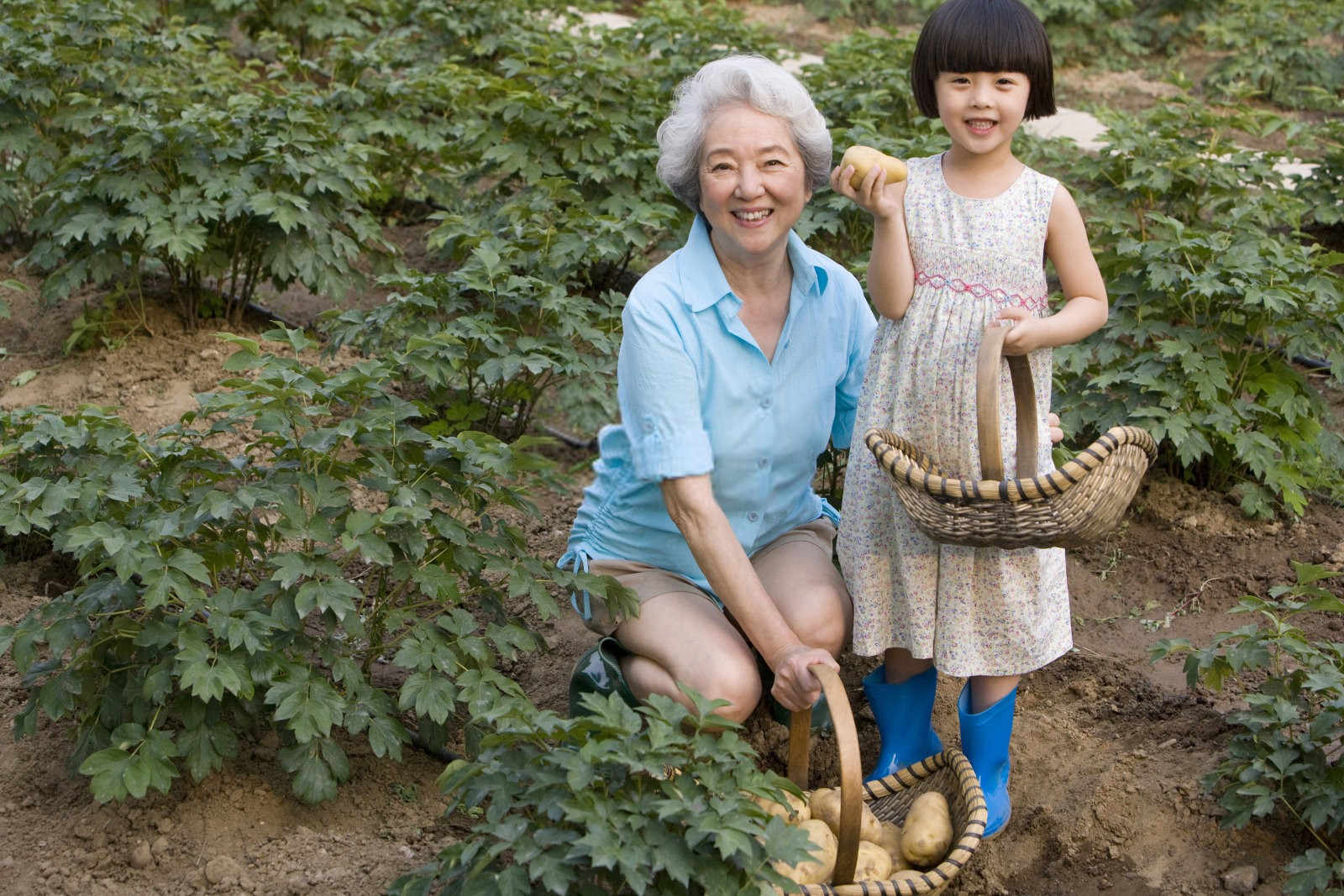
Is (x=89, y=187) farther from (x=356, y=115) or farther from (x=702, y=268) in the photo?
(x=702, y=268)

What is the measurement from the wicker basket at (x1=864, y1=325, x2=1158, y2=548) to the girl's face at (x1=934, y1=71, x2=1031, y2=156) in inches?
14.8

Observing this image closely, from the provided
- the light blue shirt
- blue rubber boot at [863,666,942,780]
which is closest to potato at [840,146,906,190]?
the light blue shirt

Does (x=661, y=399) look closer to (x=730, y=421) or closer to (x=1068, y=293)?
(x=730, y=421)

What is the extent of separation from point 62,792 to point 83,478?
665 millimetres

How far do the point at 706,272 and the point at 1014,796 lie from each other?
135 centimetres

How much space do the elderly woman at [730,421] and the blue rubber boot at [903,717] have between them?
0.15m

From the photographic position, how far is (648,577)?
2.97m

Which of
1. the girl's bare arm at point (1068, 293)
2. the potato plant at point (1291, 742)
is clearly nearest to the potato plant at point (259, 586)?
the girl's bare arm at point (1068, 293)

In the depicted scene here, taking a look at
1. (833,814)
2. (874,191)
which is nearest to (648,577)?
(833,814)

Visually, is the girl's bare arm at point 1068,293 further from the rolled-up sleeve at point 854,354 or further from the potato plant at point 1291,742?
the potato plant at point 1291,742

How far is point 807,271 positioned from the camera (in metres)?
2.93

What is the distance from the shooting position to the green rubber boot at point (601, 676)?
2.91 metres

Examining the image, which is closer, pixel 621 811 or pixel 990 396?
pixel 621 811

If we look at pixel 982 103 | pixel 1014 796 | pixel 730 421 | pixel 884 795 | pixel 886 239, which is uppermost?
pixel 982 103
